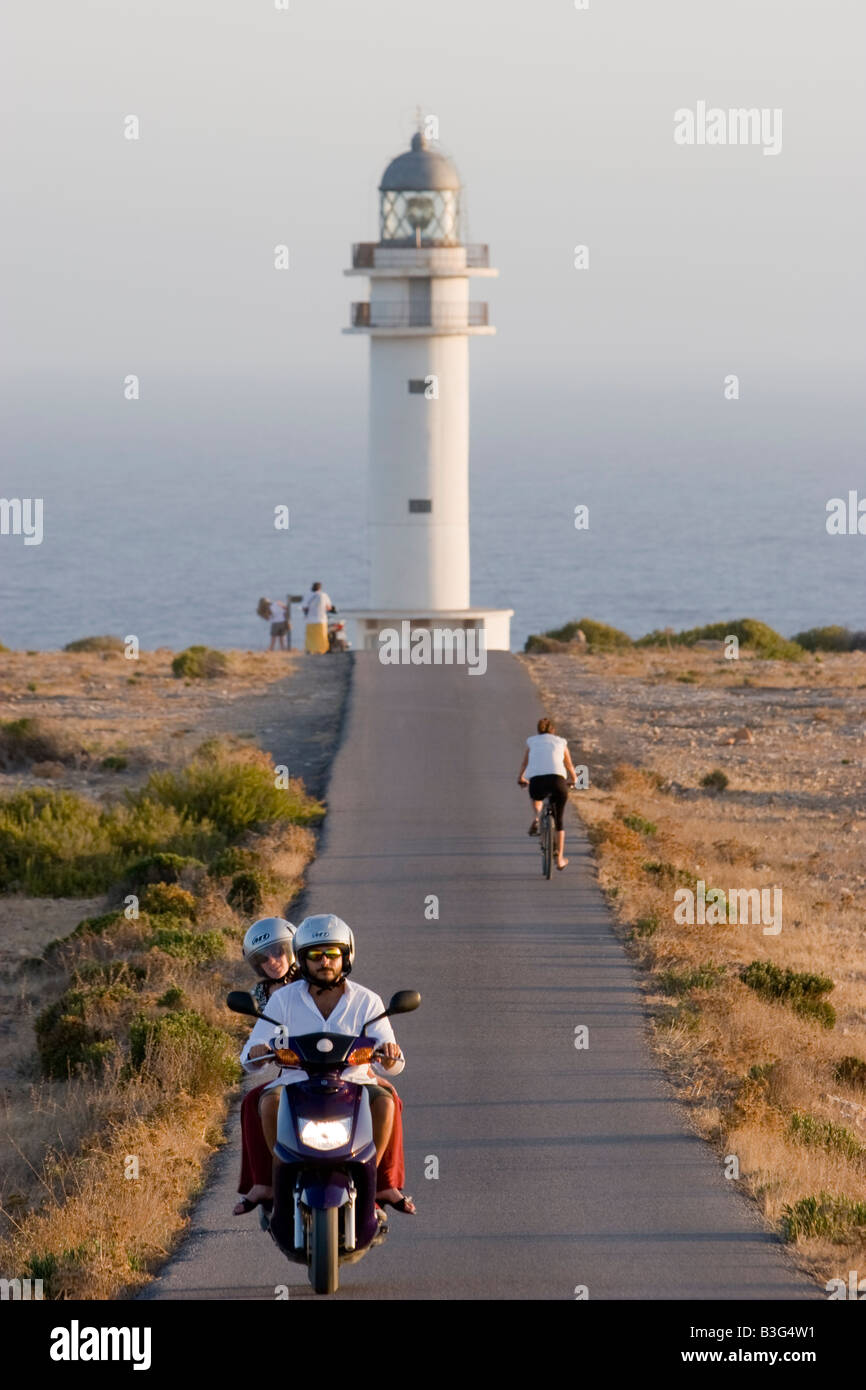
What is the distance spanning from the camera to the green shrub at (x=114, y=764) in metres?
26.3

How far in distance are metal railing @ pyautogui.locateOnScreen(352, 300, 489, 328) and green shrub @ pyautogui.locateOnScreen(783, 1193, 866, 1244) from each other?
31.2 metres

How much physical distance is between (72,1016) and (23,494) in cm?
13967

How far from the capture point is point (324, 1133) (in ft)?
23.7

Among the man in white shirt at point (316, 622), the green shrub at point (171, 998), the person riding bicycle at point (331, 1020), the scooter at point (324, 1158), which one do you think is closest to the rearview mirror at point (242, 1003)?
the scooter at point (324, 1158)

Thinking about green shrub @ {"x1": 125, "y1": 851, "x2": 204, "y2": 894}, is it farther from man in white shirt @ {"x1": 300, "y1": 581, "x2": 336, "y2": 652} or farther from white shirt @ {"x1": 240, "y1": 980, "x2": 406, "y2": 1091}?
man in white shirt @ {"x1": 300, "y1": 581, "x2": 336, "y2": 652}

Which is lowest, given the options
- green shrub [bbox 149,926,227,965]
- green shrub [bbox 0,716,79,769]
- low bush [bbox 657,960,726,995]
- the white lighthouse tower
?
low bush [bbox 657,960,726,995]

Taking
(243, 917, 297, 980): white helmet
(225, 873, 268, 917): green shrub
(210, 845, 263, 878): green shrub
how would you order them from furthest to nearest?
(210, 845, 263, 878): green shrub → (225, 873, 268, 917): green shrub → (243, 917, 297, 980): white helmet

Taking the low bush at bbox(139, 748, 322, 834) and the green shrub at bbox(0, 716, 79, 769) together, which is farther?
the green shrub at bbox(0, 716, 79, 769)

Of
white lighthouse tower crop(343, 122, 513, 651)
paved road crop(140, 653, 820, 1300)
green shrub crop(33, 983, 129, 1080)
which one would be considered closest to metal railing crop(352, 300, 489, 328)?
white lighthouse tower crop(343, 122, 513, 651)

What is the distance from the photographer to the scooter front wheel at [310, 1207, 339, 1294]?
717cm

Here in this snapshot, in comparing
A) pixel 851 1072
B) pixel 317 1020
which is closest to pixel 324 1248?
pixel 317 1020

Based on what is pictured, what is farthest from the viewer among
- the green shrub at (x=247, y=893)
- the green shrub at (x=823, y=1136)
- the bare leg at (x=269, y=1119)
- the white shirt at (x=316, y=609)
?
the white shirt at (x=316, y=609)

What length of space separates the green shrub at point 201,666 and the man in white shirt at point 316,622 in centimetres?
307

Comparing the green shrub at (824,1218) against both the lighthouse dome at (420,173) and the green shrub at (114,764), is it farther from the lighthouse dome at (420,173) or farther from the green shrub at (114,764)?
the lighthouse dome at (420,173)
